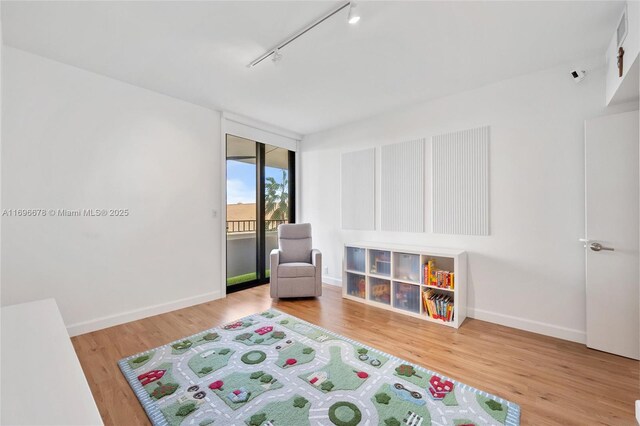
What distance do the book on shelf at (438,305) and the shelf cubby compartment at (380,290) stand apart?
0.49 metres

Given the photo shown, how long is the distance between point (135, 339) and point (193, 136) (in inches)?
94.6

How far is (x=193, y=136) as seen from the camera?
139 inches

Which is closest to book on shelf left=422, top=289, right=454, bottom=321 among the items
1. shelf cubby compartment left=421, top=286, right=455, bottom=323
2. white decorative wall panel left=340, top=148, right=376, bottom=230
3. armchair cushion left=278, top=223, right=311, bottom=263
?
shelf cubby compartment left=421, top=286, right=455, bottom=323

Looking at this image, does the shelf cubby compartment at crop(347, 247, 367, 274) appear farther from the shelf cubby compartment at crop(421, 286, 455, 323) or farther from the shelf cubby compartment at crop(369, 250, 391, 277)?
the shelf cubby compartment at crop(421, 286, 455, 323)

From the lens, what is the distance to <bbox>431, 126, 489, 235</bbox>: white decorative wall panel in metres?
3.01

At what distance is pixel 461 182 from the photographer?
10.4 feet

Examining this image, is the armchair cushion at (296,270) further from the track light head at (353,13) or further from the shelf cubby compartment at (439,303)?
the track light head at (353,13)

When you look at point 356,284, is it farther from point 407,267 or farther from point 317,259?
point 407,267

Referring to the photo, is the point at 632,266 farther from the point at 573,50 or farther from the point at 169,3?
the point at 169,3

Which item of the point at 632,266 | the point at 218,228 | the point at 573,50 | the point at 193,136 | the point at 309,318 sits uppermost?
the point at 573,50

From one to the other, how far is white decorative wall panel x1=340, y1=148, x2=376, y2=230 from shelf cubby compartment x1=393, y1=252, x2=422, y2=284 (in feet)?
2.42

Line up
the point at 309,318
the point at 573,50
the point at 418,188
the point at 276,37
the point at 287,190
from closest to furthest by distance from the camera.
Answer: the point at 276,37, the point at 573,50, the point at 309,318, the point at 418,188, the point at 287,190

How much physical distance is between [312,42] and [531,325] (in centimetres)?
339

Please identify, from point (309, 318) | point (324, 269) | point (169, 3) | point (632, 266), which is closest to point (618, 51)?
point (632, 266)
